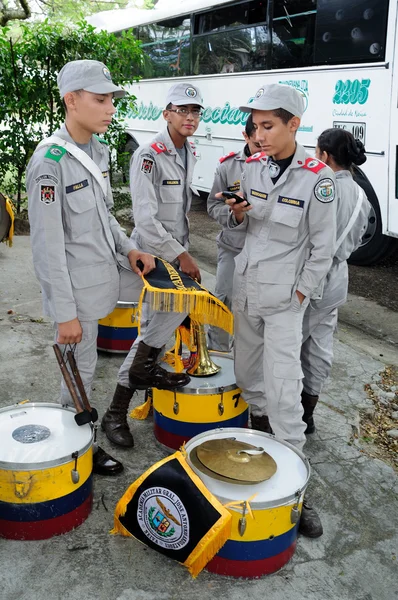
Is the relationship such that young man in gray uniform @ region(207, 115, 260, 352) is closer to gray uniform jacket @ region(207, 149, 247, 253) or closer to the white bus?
gray uniform jacket @ region(207, 149, 247, 253)

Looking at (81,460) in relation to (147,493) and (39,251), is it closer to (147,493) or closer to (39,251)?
(147,493)

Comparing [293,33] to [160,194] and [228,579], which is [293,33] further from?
[228,579]

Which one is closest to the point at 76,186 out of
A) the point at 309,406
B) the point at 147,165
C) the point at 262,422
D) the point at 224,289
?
the point at 147,165

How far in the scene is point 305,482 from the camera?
8.07ft

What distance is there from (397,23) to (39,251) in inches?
214

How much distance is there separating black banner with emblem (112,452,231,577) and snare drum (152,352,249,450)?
66 cm

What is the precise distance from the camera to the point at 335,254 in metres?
3.31

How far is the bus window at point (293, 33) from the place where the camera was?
298 inches

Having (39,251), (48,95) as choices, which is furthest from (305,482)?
(48,95)

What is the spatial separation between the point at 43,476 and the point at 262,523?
0.86 m

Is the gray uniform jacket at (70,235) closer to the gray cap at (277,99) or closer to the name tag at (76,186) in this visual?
the name tag at (76,186)

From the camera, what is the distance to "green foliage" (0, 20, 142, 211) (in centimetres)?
732

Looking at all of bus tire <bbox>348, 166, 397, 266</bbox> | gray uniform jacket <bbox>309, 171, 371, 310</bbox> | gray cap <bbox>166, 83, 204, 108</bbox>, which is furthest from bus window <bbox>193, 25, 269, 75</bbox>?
gray uniform jacket <bbox>309, 171, 371, 310</bbox>

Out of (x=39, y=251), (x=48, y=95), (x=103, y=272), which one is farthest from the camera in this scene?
(x=48, y=95)
